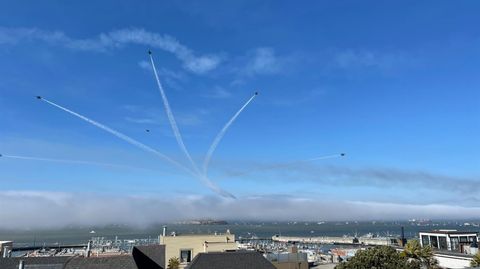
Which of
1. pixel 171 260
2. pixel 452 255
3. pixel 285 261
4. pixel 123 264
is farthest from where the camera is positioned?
pixel 171 260

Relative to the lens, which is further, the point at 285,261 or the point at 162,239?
the point at 162,239

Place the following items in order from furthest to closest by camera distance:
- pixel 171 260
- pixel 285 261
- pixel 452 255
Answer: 1. pixel 171 260
2. pixel 285 261
3. pixel 452 255

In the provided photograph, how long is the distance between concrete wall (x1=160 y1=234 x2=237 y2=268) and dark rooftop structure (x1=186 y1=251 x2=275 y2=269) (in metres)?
15.5

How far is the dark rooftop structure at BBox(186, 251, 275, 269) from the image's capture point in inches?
1895

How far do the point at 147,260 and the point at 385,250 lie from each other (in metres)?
34.6

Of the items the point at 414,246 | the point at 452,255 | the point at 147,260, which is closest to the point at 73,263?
the point at 147,260

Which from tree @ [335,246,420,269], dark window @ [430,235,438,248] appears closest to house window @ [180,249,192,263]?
tree @ [335,246,420,269]

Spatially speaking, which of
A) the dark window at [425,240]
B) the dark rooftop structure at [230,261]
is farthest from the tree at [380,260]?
the dark window at [425,240]

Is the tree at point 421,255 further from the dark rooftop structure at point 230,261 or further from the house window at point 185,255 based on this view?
the house window at point 185,255

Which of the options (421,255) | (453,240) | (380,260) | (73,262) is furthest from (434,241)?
(73,262)

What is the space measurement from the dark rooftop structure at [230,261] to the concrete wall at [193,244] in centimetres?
1545

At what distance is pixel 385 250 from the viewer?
137 feet

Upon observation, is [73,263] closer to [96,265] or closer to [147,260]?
[96,265]

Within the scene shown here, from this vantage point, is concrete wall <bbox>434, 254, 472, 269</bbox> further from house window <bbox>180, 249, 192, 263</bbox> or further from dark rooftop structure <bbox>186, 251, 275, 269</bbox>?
house window <bbox>180, 249, 192, 263</bbox>
